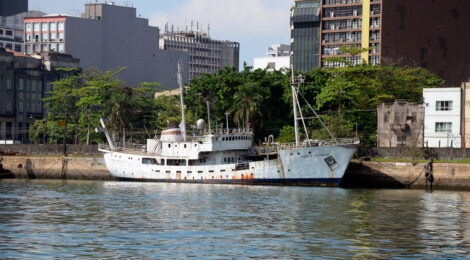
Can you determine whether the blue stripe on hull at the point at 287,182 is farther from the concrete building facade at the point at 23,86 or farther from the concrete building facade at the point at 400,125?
the concrete building facade at the point at 23,86

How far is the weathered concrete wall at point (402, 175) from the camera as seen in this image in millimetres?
68188

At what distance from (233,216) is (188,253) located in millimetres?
13041

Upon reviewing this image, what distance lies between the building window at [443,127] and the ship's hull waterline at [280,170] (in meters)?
17.6

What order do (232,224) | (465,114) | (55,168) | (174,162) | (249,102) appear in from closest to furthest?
(232,224), (174,162), (465,114), (55,168), (249,102)

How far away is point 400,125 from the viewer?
87.3m

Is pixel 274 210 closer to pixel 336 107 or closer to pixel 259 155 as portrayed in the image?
pixel 259 155

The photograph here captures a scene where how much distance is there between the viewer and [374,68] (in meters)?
106

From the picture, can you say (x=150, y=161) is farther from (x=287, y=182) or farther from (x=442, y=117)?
Result: (x=442, y=117)

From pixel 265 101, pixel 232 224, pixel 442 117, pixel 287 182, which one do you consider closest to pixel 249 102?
pixel 265 101

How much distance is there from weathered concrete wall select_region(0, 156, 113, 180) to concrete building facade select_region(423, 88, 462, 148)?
3506 cm

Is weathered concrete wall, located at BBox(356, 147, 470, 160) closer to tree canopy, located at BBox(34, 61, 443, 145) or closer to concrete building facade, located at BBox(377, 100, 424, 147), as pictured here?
tree canopy, located at BBox(34, 61, 443, 145)

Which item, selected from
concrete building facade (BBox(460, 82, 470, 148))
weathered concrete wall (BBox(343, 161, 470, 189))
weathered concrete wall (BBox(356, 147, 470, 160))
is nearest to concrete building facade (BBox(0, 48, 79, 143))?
weathered concrete wall (BBox(356, 147, 470, 160))

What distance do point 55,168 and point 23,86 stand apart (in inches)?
2649

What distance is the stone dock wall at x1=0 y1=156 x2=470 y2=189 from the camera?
→ 68.7 metres
